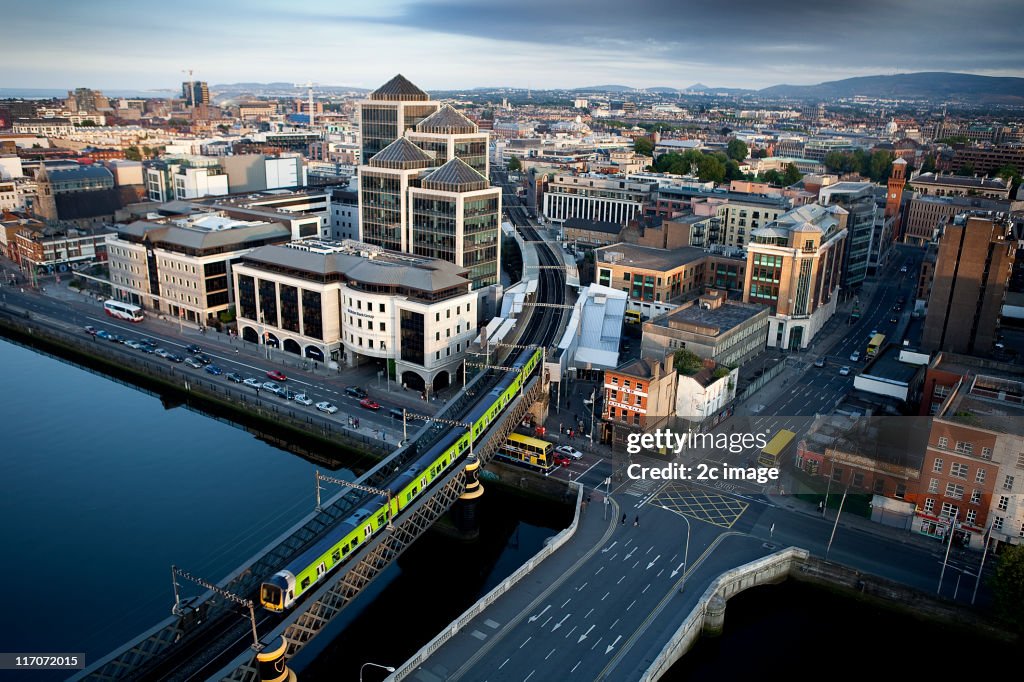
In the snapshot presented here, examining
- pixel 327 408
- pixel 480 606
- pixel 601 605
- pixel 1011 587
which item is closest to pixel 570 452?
pixel 601 605

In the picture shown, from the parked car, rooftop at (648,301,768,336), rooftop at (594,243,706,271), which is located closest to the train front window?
the parked car

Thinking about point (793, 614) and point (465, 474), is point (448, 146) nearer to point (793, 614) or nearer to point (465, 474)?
point (465, 474)

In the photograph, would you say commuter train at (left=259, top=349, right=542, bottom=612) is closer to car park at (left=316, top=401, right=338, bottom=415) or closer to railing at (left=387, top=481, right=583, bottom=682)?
railing at (left=387, top=481, right=583, bottom=682)

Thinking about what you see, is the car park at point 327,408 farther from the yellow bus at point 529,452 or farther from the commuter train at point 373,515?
the commuter train at point 373,515

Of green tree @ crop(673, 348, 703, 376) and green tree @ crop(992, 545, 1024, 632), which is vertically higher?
green tree @ crop(673, 348, 703, 376)

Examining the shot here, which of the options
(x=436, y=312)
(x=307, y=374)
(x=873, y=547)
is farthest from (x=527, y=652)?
(x=307, y=374)

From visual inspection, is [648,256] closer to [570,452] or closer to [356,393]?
[570,452]

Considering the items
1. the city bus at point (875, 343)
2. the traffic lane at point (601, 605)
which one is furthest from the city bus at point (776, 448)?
the city bus at point (875, 343)
